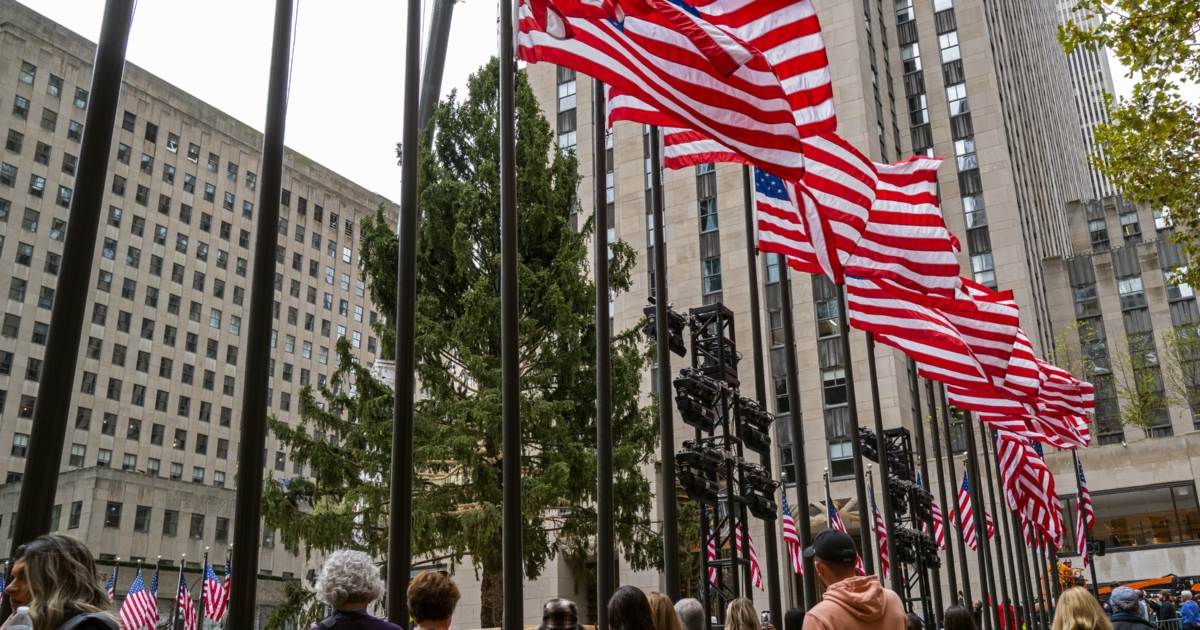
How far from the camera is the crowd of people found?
3.68 m

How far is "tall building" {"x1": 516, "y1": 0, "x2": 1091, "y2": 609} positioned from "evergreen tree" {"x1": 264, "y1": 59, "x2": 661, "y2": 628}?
21.0m

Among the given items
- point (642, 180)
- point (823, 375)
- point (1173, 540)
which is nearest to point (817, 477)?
point (823, 375)

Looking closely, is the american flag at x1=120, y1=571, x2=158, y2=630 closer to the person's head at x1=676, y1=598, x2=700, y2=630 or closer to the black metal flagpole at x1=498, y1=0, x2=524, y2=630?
the black metal flagpole at x1=498, y1=0, x2=524, y2=630

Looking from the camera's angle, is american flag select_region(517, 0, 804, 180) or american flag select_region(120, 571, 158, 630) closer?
american flag select_region(517, 0, 804, 180)

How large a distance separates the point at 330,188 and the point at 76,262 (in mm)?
106313

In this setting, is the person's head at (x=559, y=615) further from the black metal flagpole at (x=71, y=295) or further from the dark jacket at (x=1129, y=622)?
the dark jacket at (x=1129, y=622)

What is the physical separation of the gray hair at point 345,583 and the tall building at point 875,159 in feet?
145

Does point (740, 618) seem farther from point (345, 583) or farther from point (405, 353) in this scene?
point (345, 583)

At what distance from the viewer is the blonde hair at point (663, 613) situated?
5734 millimetres

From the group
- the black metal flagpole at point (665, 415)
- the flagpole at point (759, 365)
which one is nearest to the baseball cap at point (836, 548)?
the black metal flagpole at point (665, 415)

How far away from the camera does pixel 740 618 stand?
23.9 ft

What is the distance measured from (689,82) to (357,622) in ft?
20.9

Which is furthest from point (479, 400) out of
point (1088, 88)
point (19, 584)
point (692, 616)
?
point (1088, 88)

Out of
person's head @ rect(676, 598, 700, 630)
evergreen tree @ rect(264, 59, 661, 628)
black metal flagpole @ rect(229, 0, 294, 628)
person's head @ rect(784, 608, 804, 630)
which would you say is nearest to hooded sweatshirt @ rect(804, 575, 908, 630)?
person's head @ rect(676, 598, 700, 630)
